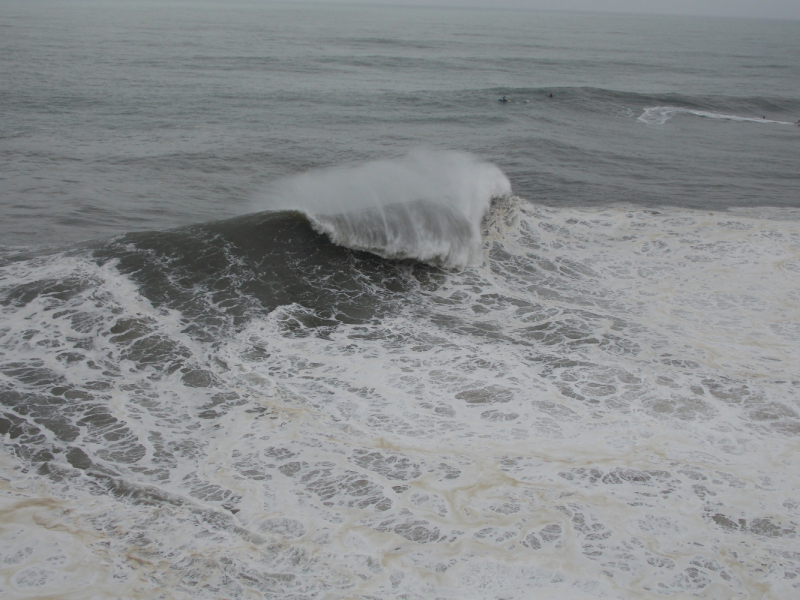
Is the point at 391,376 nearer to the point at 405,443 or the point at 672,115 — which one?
the point at 405,443

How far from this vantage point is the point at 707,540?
5949 millimetres

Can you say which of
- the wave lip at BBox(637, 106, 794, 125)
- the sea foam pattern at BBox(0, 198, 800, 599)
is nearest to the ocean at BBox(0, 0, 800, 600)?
the sea foam pattern at BBox(0, 198, 800, 599)

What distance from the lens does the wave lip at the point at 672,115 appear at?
3150cm

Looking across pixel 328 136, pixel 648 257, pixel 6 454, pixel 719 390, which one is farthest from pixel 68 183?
pixel 719 390

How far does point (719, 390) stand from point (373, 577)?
5.91m

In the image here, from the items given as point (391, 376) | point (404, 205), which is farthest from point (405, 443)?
point (404, 205)

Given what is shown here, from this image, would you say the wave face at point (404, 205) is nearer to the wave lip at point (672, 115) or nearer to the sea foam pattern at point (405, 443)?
the sea foam pattern at point (405, 443)

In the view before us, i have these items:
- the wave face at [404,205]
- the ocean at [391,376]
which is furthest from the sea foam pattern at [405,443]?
the wave face at [404,205]

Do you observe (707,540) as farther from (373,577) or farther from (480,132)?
(480,132)

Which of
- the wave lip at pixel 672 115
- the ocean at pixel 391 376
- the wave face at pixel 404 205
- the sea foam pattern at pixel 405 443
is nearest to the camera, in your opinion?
the sea foam pattern at pixel 405 443

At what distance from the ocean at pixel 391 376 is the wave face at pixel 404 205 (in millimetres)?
84

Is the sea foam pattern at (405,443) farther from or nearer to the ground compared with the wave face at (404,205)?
nearer to the ground

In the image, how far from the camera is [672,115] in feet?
107

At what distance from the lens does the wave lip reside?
1240 inches
